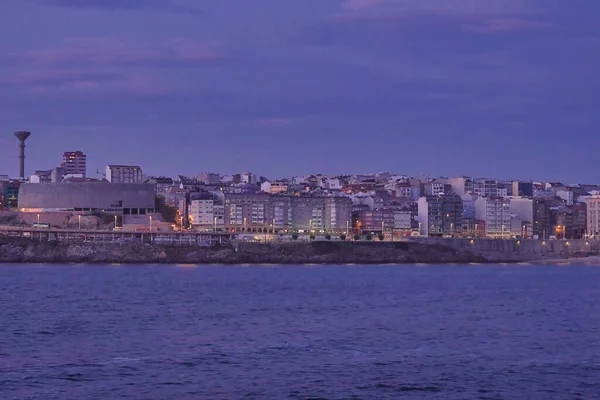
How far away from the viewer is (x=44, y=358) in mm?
24469

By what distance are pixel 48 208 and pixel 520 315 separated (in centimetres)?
9041

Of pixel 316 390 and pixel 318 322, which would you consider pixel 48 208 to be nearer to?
pixel 318 322

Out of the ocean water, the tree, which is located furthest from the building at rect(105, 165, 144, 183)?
the ocean water

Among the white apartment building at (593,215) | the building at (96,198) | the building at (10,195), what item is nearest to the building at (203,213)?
the building at (96,198)

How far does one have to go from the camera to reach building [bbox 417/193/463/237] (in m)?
124

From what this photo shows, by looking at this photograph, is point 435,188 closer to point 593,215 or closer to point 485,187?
point 485,187

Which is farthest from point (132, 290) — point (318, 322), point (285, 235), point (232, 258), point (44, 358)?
point (285, 235)

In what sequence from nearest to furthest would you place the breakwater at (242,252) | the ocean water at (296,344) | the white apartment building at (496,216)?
the ocean water at (296,344) → the breakwater at (242,252) → the white apartment building at (496,216)

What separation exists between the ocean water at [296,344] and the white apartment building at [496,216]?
77.7 m

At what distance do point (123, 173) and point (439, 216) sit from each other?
50717mm

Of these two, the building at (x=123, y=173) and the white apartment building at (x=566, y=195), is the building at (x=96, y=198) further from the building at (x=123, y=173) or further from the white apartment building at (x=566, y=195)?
the white apartment building at (x=566, y=195)

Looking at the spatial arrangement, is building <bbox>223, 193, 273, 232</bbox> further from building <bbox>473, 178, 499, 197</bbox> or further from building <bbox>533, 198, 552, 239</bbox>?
building <bbox>473, 178, 499, 197</bbox>

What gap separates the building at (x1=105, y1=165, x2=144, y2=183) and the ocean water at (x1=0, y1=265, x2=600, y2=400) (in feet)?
360

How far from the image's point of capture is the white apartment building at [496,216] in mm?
126625
